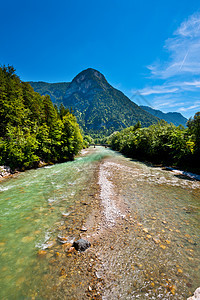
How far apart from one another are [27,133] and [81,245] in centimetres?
2398

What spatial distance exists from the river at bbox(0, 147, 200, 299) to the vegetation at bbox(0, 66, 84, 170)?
11.0 metres

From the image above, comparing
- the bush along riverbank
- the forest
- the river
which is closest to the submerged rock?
Result: the river

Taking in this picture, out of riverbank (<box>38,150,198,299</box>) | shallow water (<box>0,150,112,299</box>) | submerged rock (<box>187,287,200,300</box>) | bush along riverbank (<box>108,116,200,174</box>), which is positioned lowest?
shallow water (<box>0,150,112,299</box>)

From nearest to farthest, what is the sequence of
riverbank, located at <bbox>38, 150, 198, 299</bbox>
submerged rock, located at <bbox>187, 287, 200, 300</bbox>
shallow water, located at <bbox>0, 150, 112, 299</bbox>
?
submerged rock, located at <bbox>187, 287, 200, 300</bbox>, riverbank, located at <bbox>38, 150, 198, 299</bbox>, shallow water, located at <bbox>0, 150, 112, 299</bbox>

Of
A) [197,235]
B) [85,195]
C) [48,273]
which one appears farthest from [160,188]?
[48,273]

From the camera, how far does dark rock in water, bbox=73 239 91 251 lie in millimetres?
5406

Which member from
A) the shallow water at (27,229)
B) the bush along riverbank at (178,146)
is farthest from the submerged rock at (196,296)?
the bush along riverbank at (178,146)

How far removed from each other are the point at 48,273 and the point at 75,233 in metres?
2.12

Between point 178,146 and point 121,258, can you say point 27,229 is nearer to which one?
A: point 121,258

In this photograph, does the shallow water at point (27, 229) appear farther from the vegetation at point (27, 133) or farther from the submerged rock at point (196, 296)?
the vegetation at point (27, 133)

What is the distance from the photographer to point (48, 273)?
441 cm

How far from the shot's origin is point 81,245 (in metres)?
5.45

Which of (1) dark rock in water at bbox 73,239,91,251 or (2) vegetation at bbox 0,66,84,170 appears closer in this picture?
(1) dark rock in water at bbox 73,239,91,251

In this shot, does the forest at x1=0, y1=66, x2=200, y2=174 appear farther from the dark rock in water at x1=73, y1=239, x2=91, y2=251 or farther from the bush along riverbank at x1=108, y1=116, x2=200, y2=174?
the dark rock in water at x1=73, y1=239, x2=91, y2=251
